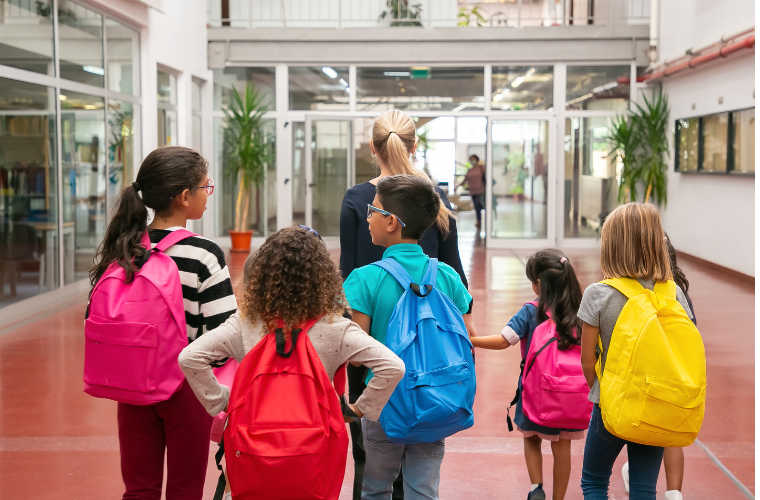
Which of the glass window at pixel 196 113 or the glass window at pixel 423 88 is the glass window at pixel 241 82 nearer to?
the glass window at pixel 196 113

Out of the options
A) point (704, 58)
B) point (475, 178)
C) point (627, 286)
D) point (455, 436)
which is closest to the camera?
point (627, 286)

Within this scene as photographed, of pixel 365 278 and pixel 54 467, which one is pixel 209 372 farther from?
pixel 54 467

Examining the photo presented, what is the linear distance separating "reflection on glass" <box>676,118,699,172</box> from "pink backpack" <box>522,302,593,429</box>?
8.74 metres

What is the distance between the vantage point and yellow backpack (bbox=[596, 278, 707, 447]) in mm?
1912

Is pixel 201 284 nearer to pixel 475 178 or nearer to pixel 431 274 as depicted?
pixel 431 274

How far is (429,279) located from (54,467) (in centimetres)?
207

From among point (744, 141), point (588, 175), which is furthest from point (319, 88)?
point (744, 141)

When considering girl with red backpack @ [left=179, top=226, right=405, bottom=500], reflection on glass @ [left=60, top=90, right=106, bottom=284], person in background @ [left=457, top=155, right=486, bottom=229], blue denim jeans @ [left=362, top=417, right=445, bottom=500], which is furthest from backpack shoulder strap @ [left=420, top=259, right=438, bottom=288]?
person in background @ [left=457, top=155, right=486, bottom=229]

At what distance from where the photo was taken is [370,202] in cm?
245

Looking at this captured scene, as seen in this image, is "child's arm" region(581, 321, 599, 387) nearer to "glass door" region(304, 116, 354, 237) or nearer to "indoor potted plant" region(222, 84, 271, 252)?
"indoor potted plant" region(222, 84, 271, 252)

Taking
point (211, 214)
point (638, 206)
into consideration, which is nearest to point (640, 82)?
point (211, 214)

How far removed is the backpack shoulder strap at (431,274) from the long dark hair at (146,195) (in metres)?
0.64

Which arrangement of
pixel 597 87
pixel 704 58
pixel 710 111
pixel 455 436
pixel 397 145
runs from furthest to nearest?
pixel 597 87 < pixel 710 111 < pixel 704 58 < pixel 455 436 < pixel 397 145

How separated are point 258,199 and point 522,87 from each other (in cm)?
471
